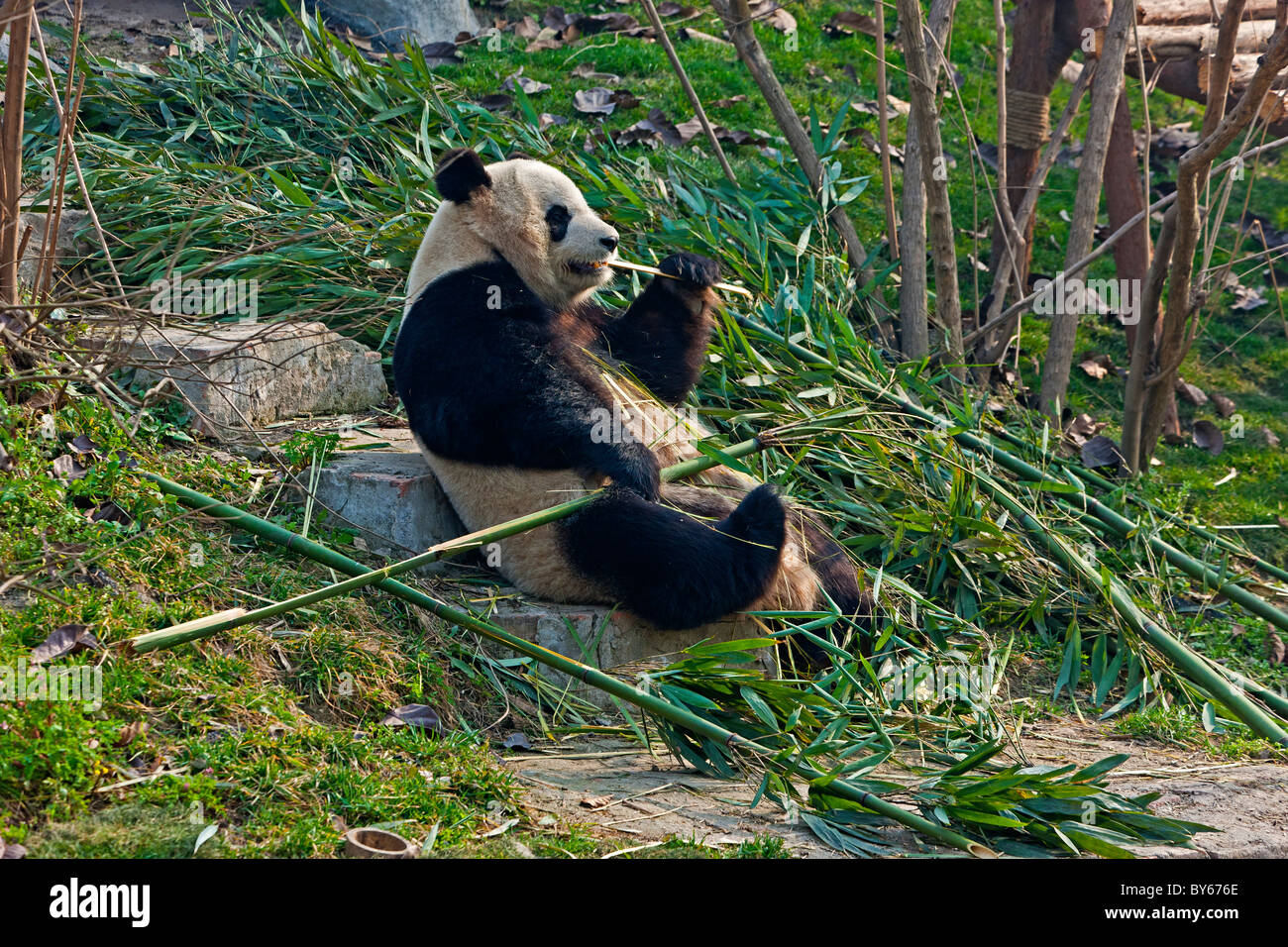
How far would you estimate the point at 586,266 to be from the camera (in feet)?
15.1

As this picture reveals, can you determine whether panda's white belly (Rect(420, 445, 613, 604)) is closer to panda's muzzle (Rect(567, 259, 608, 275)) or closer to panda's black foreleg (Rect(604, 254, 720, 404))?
panda's black foreleg (Rect(604, 254, 720, 404))

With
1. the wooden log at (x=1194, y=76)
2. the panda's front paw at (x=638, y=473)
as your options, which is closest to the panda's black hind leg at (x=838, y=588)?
the panda's front paw at (x=638, y=473)

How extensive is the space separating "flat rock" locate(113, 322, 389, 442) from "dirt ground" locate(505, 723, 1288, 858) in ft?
6.08

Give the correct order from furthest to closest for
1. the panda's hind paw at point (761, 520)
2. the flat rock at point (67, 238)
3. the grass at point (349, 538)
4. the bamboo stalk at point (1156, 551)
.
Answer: the flat rock at point (67, 238) < the bamboo stalk at point (1156, 551) < the panda's hind paw at point (761, 520) < the grass at point (349, 538)

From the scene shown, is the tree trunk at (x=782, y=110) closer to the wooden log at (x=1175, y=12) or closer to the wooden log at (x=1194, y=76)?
the wooden log at (x=1194, y=76)

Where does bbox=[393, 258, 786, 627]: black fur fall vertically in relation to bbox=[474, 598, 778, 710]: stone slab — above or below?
above

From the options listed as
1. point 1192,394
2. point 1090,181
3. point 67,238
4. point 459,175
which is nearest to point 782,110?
point 1090,181

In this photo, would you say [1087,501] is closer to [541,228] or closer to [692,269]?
[692,269]

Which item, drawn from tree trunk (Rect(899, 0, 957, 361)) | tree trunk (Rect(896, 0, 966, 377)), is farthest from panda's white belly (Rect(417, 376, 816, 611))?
tree trunk (Rect(899, 0, 957, 361))

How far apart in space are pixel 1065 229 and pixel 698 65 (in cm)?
312

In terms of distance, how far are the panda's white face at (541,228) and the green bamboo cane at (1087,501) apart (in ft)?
3.43

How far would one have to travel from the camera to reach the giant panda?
3969mm

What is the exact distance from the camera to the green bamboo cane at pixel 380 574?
3.01 m

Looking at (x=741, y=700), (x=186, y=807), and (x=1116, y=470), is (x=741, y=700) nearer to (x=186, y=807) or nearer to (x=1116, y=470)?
(x=186, y=807)
